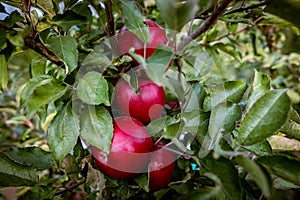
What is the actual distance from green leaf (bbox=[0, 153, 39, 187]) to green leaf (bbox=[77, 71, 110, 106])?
15 centimetres

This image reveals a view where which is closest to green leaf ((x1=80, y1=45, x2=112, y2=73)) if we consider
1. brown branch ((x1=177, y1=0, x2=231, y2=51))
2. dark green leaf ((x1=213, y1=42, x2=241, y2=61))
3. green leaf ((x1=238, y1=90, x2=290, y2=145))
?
brown branch ((x1=177, y1=0, x2=231, y2=51))

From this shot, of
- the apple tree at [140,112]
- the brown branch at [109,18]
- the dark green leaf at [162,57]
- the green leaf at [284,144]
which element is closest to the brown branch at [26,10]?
the apple tree at [140,112]

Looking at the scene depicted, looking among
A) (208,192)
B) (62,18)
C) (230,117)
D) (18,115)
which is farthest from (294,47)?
(18,115)

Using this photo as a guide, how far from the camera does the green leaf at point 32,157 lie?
558 millimetres

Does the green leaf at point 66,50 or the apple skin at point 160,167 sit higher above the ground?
the green leaf at point 66,50

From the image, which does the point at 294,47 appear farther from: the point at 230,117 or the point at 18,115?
the point at 18,115

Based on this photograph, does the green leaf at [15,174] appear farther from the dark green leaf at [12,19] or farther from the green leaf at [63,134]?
the dark green leaf at [12,19]

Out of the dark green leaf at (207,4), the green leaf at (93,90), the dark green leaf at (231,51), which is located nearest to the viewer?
the green leaf at (93,90)

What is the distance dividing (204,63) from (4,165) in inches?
15.1

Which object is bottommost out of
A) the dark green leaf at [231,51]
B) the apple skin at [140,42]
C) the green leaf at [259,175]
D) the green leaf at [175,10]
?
the dark green leaf at [231,51]

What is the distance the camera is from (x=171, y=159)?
0.55 meters

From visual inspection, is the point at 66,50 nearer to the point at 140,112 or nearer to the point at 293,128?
the point at 140,112

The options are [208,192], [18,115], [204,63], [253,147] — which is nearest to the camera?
[208,192]

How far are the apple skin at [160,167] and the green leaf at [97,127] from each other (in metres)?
0.09
